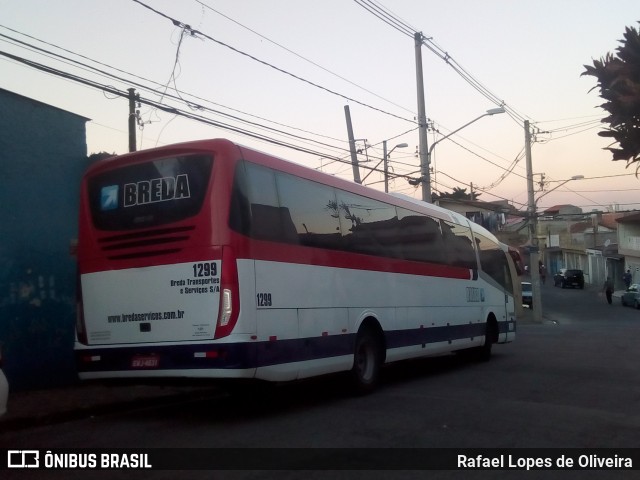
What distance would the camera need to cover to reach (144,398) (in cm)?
1201

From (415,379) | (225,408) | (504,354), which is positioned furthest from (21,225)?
(504,354)

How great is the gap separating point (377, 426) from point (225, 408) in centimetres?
299

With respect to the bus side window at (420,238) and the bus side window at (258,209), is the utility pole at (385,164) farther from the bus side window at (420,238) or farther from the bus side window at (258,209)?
the bus side window at (258,209)

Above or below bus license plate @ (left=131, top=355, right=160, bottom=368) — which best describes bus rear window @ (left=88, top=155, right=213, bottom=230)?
above

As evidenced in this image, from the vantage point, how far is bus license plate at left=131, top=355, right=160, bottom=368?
9555 millimetres

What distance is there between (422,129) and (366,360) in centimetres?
1492

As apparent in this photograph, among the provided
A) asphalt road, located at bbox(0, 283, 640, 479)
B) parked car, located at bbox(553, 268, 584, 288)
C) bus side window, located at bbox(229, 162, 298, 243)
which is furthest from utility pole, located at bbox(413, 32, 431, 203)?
parked car, located at bbox(553, 268, 584, 288)

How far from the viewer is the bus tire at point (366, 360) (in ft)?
39.8

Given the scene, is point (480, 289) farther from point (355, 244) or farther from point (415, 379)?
point (355, 244)

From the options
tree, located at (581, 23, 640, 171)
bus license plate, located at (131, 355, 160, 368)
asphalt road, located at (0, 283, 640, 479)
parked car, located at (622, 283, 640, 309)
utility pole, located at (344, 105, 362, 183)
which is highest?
utility pole, located at (344, 105, 362, 183)

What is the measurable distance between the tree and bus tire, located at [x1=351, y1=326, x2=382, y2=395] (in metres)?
5.42

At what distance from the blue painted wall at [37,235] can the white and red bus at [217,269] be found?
88.4 inches

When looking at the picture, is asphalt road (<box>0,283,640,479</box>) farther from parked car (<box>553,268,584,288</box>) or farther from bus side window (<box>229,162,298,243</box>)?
parked car (<box>553,268,584,288</box>)

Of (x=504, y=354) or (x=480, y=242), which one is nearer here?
(x=480, y=242)
